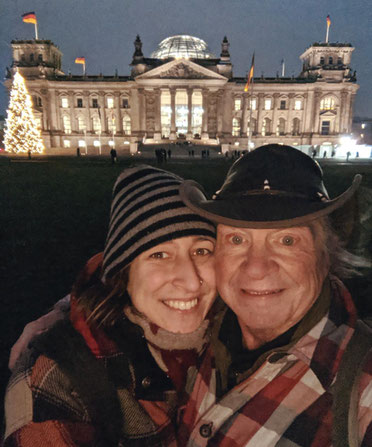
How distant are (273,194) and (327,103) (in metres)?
77.8

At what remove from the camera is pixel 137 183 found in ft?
7.72

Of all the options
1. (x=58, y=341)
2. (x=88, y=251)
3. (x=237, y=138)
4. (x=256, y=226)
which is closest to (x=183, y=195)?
(x=256, y=226)

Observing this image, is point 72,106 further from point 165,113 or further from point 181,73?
point 181,73

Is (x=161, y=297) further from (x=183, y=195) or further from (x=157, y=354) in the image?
(x=183, y=195)

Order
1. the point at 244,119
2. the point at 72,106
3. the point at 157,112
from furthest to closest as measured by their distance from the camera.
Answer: the point at 72,106 → the point at 244,119 → the point at 157,112

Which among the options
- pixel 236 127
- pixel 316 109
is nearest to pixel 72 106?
pixel 236 127

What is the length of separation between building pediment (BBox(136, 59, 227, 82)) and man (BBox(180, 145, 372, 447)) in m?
67.8

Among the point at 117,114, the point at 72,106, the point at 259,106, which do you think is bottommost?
the point at 117,114

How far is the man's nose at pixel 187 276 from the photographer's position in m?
2.05

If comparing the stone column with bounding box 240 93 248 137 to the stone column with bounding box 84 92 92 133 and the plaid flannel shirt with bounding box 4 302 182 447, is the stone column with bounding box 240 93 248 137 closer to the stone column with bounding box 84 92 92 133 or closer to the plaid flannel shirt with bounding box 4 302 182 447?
the stone column with bounding box 84 92 92 133

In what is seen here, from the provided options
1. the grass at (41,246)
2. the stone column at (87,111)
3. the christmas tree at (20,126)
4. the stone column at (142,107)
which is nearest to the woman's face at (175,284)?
the grass at (41,246)

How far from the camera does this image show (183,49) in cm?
7544

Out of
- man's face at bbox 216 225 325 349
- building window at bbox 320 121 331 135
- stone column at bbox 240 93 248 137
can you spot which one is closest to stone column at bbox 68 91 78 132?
stone column at bbox 240 93 248 137

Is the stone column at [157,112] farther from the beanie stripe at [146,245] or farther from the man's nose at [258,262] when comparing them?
the man's nose at [258,262]
